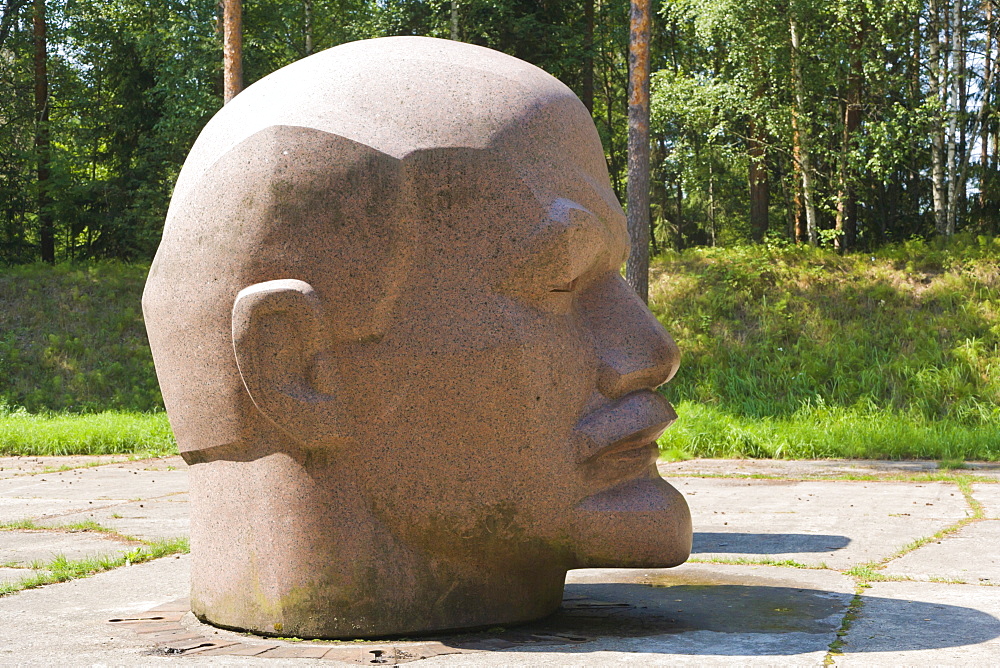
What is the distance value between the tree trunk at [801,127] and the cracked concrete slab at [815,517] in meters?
10.8

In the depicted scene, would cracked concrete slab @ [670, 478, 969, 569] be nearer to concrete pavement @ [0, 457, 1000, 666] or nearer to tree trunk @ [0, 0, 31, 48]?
concrete pavement @ [0, 457, 1000, 666]

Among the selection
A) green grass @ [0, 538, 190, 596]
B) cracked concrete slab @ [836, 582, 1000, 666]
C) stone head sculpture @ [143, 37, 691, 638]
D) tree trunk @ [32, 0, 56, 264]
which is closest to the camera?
cracked concrete slab @ [836, 582, 1000, 666]

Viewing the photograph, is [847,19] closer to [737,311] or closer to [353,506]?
[737,311]

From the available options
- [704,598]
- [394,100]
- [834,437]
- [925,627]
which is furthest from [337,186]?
[834,437]

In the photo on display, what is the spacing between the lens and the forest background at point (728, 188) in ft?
45.2

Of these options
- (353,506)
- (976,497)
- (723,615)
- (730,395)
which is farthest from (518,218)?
(730,395)

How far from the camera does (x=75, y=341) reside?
18047 millimetres

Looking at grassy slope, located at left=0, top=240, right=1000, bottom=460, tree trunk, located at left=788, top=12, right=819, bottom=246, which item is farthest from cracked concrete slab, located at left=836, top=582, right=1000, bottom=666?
tree trunk, located at left=788, top=12, right=819, bottom=246

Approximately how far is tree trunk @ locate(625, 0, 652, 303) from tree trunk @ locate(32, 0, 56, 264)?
15756mm

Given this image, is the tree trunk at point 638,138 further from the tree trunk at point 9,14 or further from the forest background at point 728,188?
the tree trunk at point 9,14

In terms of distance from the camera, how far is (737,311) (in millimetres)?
16328

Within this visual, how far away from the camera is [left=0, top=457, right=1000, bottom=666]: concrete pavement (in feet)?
11.7

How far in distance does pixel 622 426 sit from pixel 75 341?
53.6ft

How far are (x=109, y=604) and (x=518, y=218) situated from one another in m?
2.68
